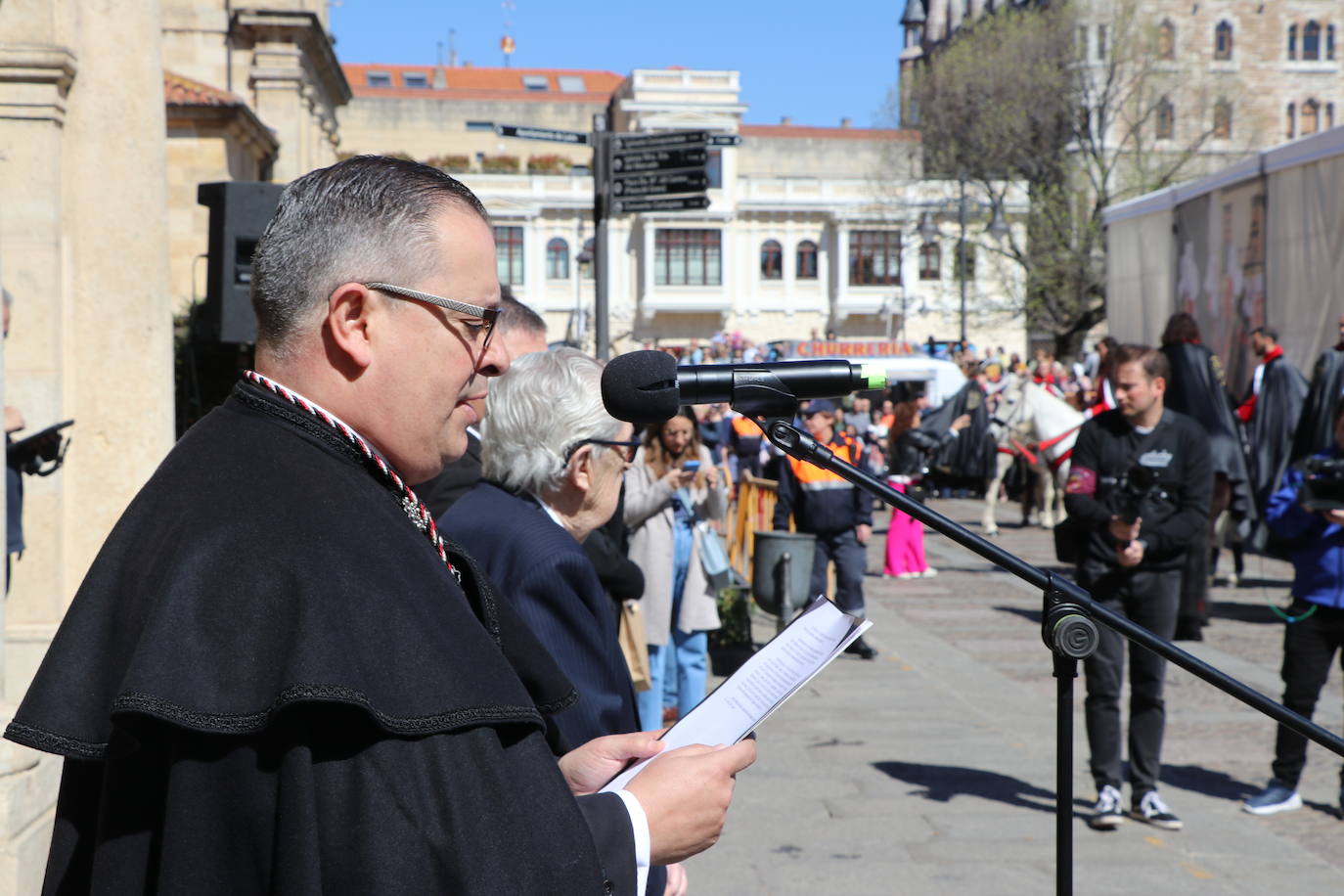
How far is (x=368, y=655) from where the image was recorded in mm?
1591

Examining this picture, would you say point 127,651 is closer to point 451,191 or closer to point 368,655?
point 368,655

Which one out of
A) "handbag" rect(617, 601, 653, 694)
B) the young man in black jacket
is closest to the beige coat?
"handbag" rect(617, 601, 653, 694)

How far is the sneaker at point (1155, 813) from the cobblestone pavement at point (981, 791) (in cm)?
5

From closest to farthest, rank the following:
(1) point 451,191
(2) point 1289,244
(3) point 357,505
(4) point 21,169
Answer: (3) point 357,505, (1) point 451,191, (4) point 21,169, (2) point 1289,244

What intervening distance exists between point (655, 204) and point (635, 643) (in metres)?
5.14

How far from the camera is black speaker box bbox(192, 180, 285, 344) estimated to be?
24.2ft

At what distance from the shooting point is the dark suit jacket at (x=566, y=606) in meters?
2.88

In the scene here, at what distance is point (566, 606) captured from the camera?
295 cm

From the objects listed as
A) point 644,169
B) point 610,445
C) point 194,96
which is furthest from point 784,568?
point 194,96

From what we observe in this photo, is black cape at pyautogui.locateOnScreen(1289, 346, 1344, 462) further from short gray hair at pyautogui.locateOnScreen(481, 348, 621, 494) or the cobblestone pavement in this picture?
short gray hair at pyautogui.locateOnScreen(481, 348, 621, 494)

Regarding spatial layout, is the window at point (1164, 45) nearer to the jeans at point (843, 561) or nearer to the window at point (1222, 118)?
the window at point (1222, 118)

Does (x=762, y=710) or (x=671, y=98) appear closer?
(x=762, y=710)

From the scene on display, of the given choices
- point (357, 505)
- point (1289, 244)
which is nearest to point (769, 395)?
point (357, 505)

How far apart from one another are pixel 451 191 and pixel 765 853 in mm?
4512
